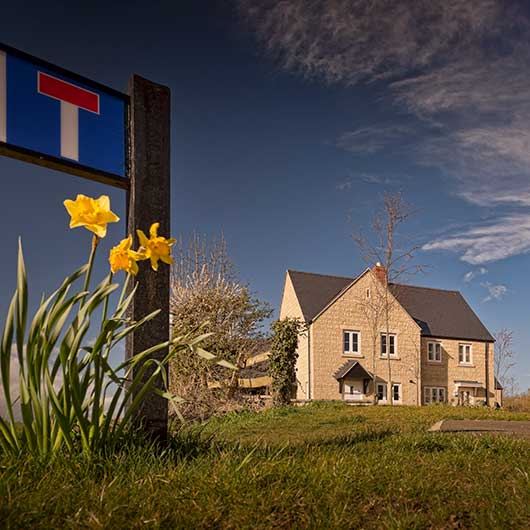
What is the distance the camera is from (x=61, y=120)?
4586mm

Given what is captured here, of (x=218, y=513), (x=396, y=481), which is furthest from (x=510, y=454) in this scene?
(x=218, y=513)

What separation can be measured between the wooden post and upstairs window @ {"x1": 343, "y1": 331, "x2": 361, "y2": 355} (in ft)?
83.7

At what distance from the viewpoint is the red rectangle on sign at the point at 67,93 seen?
4.53 m

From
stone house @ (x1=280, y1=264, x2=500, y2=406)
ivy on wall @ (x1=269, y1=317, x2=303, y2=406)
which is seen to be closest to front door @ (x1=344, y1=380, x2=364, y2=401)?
stone house @ (x1=280, y1=264, x2=500, y2=406)

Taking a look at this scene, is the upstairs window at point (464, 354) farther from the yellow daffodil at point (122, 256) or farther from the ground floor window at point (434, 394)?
the yellow daffodil at point (122, 256)

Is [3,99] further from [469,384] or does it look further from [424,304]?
[469,384]

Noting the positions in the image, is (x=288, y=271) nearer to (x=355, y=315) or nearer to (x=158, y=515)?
(x=355, y=315)

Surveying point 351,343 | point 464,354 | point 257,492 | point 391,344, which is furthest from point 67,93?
point 464,354

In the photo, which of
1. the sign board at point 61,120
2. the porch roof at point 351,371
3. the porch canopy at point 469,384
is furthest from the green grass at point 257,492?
the porch canopy at point 469,384

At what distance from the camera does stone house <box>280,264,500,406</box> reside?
28.7 m

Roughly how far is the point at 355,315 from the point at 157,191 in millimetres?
26008

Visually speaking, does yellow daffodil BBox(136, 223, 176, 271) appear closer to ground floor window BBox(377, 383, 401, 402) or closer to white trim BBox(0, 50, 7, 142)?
white trim BBox(0, 50, 7, 142)

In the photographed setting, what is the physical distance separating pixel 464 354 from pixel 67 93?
32880 mm

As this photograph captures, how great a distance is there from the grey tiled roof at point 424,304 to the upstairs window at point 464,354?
0.53m
